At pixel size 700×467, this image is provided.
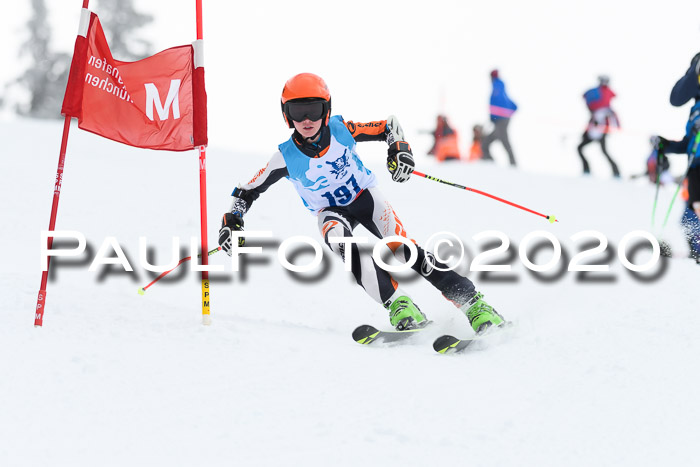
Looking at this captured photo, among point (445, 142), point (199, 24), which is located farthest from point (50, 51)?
point (199, 24)

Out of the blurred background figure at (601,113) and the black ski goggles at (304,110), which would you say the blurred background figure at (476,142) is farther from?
the black ski goggles at (304,110)

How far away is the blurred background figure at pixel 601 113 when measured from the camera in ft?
37.0

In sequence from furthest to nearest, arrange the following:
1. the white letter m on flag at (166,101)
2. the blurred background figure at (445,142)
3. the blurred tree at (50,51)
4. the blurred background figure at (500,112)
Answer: the blurred tree at (50,51) → the blurred background figure at (445,142) → the blurred background figure at (500,112) → the white letter m on flag at (166,101)

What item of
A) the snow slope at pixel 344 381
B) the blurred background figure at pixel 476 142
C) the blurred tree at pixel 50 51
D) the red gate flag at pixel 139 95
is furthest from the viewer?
the blurred tree at pixel 50 51

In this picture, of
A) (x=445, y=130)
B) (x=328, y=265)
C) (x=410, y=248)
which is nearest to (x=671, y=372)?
(x=410, y=248)

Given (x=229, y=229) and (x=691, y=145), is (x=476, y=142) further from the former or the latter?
(x=229, y=229)

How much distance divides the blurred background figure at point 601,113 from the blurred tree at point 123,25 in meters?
21.3

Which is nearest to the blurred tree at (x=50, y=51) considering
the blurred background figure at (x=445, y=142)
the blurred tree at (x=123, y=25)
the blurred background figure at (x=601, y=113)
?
the blurred tree at (x=123, y=25)

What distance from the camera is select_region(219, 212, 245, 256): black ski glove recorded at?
14.3ft

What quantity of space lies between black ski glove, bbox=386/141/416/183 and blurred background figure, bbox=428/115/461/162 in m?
10.6

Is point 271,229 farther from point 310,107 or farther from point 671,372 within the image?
point 671,372

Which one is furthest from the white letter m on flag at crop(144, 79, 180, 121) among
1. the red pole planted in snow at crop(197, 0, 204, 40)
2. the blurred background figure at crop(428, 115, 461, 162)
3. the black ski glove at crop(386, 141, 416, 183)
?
the blurred background figure at crop(428, 115, 461, 162)

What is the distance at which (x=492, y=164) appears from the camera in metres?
13.1

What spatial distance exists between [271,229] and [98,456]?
6.10 m
